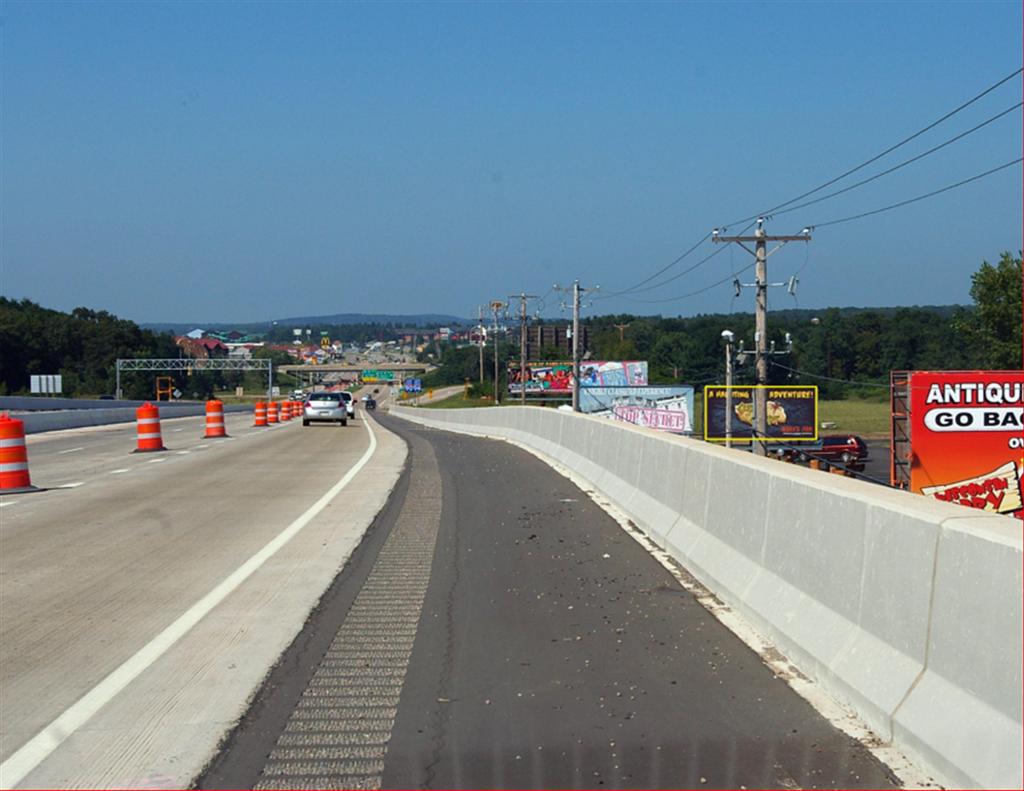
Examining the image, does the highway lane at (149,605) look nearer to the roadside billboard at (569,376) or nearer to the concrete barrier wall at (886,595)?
the concrete barrier wall at (886,595)

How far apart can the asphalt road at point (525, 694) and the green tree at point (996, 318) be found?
67861 mm

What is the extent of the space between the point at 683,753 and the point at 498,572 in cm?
537

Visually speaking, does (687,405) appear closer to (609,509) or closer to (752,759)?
(609,509)

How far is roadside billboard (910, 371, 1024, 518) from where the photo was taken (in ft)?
166

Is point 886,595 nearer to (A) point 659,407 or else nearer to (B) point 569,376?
(A) point 659,407

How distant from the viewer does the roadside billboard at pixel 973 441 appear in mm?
50719

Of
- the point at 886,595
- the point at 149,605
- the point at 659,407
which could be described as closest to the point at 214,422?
the point at 149,605

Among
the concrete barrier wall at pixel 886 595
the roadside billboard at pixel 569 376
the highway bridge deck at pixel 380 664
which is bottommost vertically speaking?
the roadside billboard at pixel 569 376

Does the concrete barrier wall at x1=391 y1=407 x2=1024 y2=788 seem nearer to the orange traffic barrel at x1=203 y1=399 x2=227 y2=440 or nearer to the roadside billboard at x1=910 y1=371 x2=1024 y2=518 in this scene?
the orange traffic barrel at x1=203 y1=399 x2=227 y2=440

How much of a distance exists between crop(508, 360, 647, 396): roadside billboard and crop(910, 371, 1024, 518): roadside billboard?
2186 inches

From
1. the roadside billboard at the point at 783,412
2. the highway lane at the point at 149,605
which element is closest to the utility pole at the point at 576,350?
the roadside billboard at the point at 783,412

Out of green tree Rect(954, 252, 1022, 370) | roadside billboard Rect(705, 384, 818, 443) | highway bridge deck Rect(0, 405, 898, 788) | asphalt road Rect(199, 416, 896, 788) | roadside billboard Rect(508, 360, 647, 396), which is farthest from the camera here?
roadside billboard Rect(508, 360, 647, 396)

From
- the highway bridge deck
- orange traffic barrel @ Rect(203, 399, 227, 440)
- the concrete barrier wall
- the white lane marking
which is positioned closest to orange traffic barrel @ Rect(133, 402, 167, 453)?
orange traffic barrel @ Rect(203, 399, 227, 440)

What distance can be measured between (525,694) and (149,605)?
4102 mm
